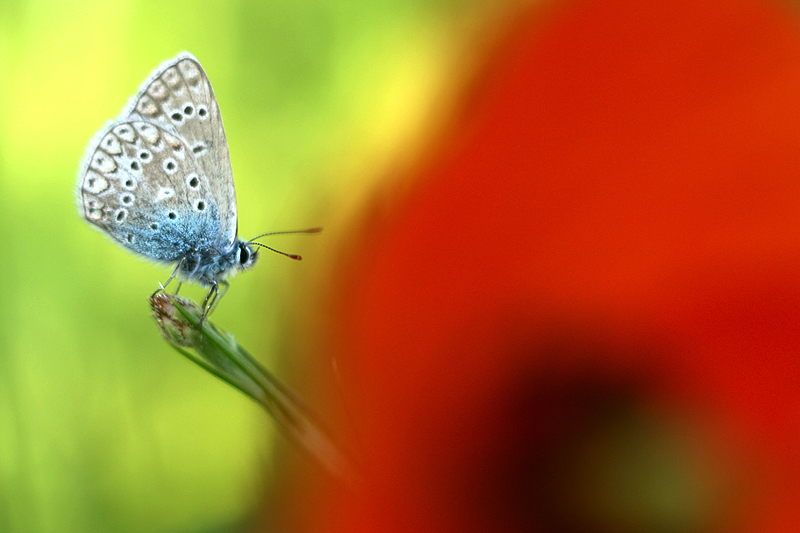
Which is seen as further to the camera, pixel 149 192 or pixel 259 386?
pixel 149 192

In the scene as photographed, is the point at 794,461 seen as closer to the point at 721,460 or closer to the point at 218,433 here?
the point at 721,460

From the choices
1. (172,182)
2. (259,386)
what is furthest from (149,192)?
(259,386)

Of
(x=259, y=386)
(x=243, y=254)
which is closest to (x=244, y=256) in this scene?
(x=243, y=254)

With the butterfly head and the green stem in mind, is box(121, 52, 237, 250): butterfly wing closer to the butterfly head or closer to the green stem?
the butterfly head

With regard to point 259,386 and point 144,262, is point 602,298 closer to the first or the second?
point 259,386

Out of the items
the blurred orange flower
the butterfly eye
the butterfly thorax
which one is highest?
the blurred orange flower

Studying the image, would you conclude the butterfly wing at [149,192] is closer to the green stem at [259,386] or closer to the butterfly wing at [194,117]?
the butterfly wing at [194,117]

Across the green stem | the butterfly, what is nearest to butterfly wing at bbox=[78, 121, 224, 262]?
the butterfly

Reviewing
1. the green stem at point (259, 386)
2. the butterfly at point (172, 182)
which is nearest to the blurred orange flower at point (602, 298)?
the green stem at point (259, 386)
